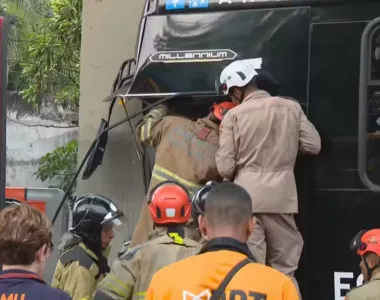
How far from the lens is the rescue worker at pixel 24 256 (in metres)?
2.34

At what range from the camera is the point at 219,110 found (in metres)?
4.17

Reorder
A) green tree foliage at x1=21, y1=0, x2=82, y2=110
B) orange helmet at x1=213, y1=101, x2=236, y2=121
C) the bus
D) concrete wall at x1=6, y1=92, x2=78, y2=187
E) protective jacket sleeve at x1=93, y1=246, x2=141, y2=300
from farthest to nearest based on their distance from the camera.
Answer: concrete wall at x1=6, y1=92, x2=78, y2=187 < green tree foliage at x1=21, y1=0, x2=82, y2=110 < orange helmet at x1=213, y1=101, x2=236, y2=121 < the bus < protective jacket sleeve at x1=93, y1=246, x2=141, y2=300

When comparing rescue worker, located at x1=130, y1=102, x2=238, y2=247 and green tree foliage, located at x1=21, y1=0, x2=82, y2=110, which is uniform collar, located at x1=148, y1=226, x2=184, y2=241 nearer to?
rescue worker, located at x1=130, y1=102, x2=238, y2=247

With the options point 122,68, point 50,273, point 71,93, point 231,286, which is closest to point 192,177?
point 122,68

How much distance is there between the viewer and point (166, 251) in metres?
3.31

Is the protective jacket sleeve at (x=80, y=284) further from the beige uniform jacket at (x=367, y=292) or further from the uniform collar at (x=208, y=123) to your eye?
the beige uniform jacket at (x=367, y=292)

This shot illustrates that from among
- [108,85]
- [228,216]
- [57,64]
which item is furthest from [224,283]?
[57,64]

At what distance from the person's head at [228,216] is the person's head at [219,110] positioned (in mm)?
1744

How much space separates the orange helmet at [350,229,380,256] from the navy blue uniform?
1.62m

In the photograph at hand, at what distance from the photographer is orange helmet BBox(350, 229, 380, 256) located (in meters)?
3.42

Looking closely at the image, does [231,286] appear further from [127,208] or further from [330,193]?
[127,208]

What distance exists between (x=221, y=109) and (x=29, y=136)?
15210 millimetres

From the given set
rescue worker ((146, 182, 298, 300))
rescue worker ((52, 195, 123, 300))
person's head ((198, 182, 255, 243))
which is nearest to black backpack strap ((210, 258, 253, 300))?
rescue worker ((146, 182, 298, 300))

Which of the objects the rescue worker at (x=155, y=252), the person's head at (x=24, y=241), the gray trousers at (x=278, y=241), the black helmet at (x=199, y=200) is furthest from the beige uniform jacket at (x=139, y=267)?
the person's head at (x=24, y=241)
